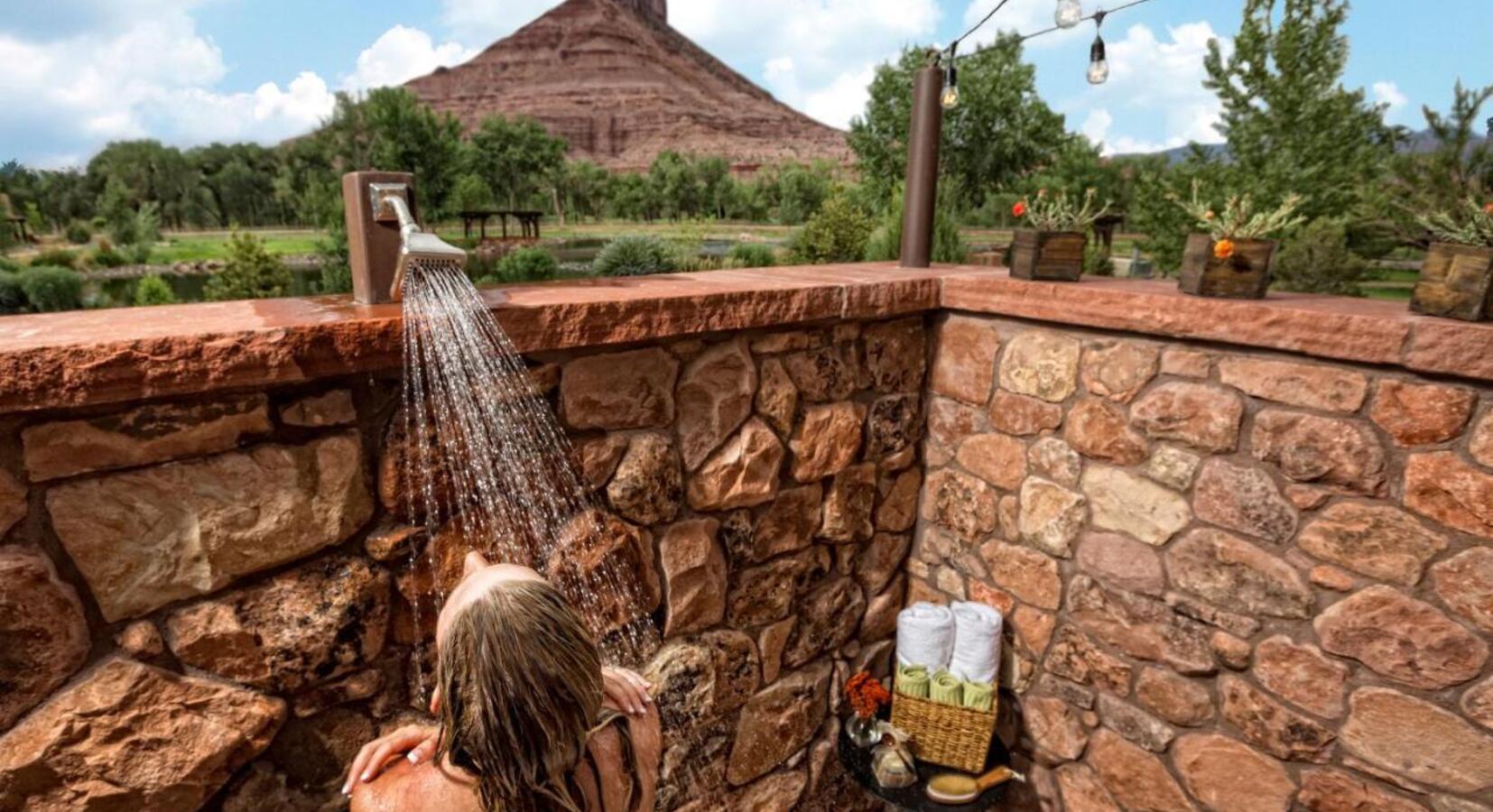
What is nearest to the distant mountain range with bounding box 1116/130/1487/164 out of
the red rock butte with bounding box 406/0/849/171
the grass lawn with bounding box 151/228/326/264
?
the grass lawn with bounding box 151/228/326/264

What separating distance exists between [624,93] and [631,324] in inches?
2594

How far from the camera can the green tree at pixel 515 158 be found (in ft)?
77.2

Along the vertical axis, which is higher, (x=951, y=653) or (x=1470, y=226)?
(x=1470, y=226)

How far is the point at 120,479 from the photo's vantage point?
1.11m

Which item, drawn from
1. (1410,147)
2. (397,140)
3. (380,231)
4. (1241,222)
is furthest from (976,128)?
(380,231)

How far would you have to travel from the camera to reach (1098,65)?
9.37 ft

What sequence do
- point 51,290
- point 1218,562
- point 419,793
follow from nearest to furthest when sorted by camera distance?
point 419,793, point 1218,562, point 51,290

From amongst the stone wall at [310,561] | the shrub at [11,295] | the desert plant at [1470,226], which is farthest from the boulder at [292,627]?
the shrub at [11,295]

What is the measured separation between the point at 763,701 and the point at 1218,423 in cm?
144

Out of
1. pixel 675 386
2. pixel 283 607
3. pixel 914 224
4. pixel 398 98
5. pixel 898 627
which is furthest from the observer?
pixel 398 98

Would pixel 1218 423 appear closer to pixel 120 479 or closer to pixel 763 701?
pixel 763 701

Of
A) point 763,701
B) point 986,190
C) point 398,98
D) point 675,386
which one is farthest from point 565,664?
point 986,190

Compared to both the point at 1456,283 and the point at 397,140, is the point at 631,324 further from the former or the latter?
the point at 397,140

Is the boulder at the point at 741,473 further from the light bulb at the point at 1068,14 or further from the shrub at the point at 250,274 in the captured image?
the shrub at the point at 250,274
